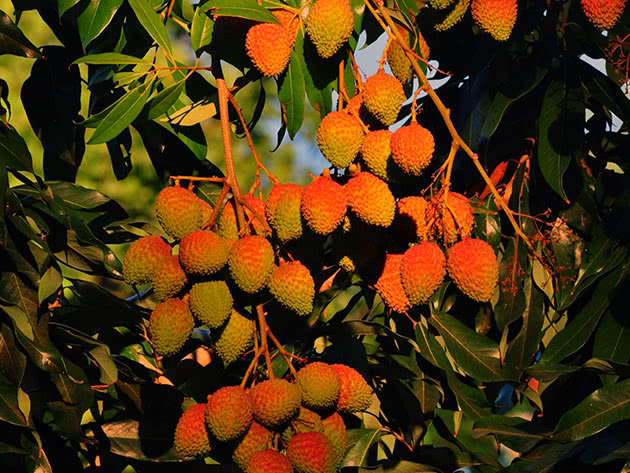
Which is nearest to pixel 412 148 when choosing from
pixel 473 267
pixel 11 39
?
pixel 473 267

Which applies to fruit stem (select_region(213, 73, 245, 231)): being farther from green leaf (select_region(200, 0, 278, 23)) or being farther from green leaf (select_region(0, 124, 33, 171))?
green leaf (select_region(0, 124, 33, 171))

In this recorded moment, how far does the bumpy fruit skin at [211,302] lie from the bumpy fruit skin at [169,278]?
0.02m

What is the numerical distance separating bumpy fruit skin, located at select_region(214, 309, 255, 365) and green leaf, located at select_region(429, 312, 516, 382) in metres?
0.32

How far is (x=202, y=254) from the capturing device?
3.31 ft

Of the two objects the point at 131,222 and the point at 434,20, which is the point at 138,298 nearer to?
the point at 131,222

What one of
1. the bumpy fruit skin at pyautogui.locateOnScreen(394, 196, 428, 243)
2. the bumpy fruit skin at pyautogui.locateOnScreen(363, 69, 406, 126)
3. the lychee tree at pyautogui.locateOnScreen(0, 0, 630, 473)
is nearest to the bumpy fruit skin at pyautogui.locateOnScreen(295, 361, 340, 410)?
the lychee tree at pyautogui.locateOnScreen(0, 0, 630, 473)

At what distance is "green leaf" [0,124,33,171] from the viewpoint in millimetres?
1136

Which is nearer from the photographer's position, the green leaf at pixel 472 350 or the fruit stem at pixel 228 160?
the fruit stem at pixel 228 160

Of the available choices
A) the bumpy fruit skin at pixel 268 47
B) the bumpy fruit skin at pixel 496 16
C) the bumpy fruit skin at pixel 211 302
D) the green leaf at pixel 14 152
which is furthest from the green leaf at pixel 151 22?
the bumpy fruit skin at pixel 496 16

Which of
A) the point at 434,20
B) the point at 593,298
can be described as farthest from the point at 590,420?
the point at 434,20

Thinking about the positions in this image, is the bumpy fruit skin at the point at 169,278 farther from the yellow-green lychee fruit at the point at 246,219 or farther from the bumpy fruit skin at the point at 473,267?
the bumpy fruit skin at the point at 473,267

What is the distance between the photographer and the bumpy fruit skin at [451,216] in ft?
3.49

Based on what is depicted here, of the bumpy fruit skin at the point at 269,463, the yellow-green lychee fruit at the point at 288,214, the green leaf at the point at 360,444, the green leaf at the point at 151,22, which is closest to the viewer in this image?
the bumpy fruit skin at the point at 269,463

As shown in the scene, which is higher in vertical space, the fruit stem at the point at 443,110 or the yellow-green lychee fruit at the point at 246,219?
the fruit stem at the point at 443,110
